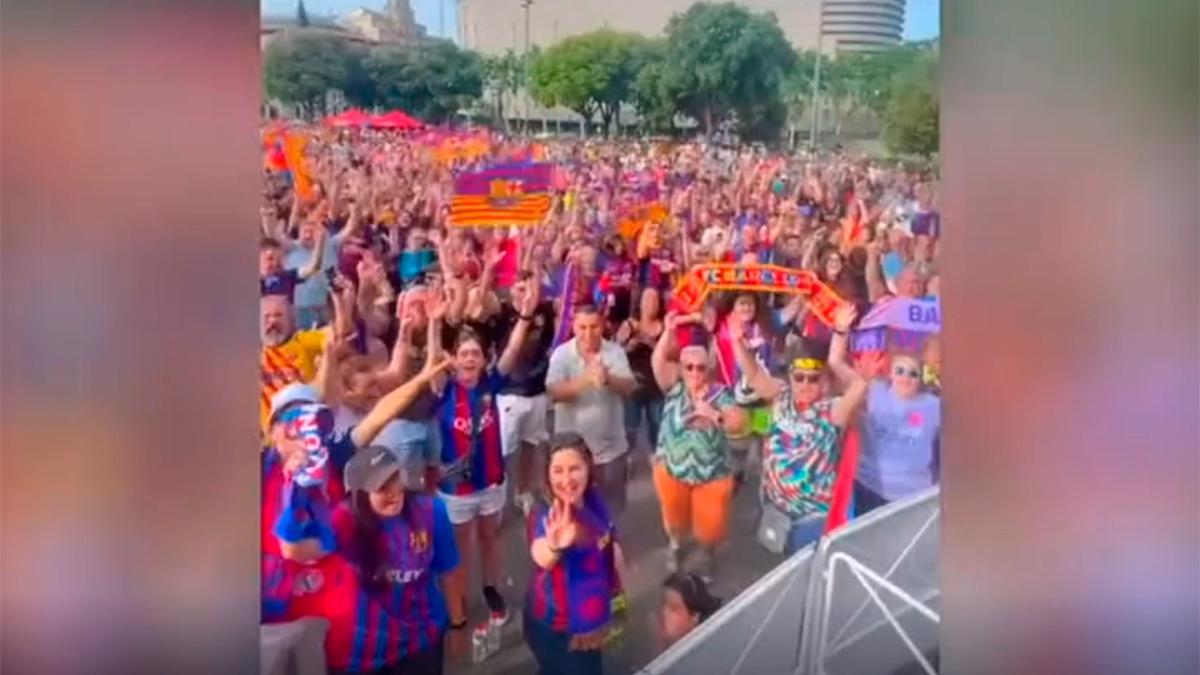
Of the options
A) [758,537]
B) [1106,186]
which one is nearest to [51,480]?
[758,537]

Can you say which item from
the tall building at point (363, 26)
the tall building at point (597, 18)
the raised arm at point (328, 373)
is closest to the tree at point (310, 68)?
the tall building at point (363, 26)

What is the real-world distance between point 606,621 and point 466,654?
0.50ft

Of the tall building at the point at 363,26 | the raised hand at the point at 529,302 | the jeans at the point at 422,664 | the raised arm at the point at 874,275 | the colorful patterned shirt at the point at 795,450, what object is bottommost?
the jeans at the point at 422,664

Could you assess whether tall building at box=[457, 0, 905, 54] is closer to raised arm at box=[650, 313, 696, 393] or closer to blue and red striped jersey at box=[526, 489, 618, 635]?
raised arm at box=[650, 313, 696, 393]

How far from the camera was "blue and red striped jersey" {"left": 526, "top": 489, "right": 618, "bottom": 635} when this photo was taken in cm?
140

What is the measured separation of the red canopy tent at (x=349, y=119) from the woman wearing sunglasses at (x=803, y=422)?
1.50 ft

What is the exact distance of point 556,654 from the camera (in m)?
1.41

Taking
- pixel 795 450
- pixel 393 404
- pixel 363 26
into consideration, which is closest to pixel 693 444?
pixel 795 450

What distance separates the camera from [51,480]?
131cm

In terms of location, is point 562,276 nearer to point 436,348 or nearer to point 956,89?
point 436,348

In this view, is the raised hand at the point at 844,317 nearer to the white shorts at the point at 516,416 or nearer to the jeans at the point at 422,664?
the white shorts at the point at 516,416

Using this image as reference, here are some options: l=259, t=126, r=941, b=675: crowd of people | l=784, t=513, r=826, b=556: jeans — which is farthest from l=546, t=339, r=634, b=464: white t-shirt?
l=784, t=513, r=826, b=556: jeans

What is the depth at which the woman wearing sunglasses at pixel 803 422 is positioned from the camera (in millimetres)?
1411

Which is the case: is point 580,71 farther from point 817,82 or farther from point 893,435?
point 893,435
